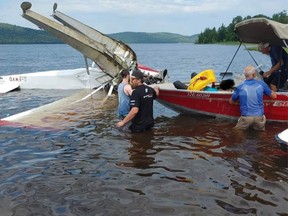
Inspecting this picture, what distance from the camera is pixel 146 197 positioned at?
19.1 feet

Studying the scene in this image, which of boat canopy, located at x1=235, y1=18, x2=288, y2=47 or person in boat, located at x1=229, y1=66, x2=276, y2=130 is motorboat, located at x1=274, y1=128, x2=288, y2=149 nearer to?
person in boat, located at x1=229, y1=66, x2=276, y2=130

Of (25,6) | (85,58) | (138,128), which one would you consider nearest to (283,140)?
(138,128)

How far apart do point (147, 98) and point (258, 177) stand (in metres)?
3.32

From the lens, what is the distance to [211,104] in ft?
36.2

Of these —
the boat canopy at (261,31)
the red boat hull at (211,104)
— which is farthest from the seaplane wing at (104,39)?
the red boat hull at (211,104)

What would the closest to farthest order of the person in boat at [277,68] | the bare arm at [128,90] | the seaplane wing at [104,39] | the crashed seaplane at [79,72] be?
the bare arm at [128,90]
the person in boat at [277,68]
the crashed seaplane at [79,72]
the seaplane wing at [104,39]

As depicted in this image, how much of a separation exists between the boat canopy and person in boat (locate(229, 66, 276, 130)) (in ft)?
4.35

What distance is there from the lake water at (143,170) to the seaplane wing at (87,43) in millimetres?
6173

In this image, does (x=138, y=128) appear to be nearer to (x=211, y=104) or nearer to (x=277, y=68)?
(x=211, y=104)

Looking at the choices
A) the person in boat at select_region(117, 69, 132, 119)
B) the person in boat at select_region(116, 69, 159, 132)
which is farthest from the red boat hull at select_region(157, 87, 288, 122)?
the person in boat at select_region(116, 69, 159, 132)

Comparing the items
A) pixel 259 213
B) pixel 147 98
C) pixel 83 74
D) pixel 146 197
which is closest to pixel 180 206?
pixel 146 197

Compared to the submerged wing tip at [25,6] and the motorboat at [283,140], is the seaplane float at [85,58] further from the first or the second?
the motorboat at [283,140]

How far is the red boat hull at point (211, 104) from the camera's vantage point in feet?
33.3

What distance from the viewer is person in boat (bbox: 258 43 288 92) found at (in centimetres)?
1091
